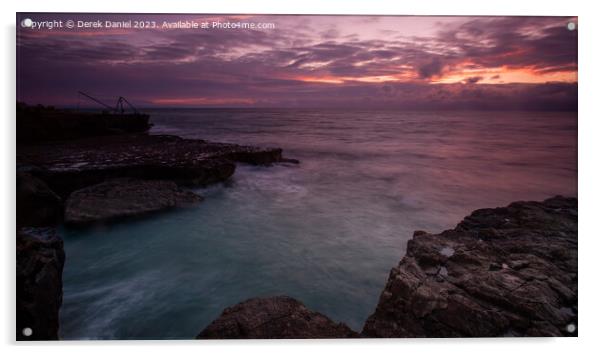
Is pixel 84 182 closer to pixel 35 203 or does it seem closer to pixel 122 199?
pixel 122 199

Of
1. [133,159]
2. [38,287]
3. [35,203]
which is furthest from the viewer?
[133,159]

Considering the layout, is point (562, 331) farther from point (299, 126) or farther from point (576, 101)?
point (299, 126)

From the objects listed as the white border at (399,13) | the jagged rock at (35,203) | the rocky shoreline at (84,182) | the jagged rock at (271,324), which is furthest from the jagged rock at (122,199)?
the jagged rock at (271,324)

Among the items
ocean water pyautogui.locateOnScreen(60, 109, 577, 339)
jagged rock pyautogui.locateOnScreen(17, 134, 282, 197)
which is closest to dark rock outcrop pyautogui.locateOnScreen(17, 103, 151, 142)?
jagged rock pyautogui.locateOnScreen(17, 134, 282, 197)

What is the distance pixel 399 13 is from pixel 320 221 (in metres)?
2.47

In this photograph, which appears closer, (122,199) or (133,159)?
(122,199)

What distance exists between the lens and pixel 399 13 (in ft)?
11.5

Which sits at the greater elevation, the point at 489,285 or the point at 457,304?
the point at 489,285

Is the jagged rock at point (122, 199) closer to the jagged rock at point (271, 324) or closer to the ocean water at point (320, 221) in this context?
the ocean water at point (320, 221)

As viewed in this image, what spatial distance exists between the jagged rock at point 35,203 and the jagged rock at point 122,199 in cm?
16

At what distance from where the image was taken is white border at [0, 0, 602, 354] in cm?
316

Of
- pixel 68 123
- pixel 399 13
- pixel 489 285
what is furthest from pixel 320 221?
pixel 68 123

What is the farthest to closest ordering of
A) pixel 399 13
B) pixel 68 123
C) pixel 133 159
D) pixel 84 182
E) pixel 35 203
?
pixel 133 159 → pixel 68 123 → pixel 84 182 → pixel 35 203 → pixel 399 13
